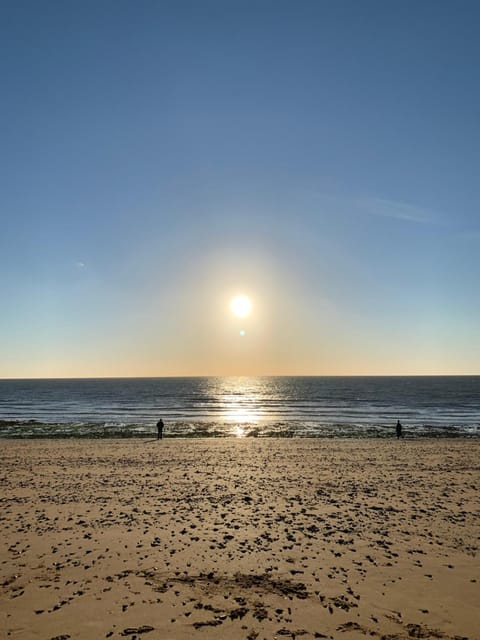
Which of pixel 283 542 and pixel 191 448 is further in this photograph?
pixel 191 448

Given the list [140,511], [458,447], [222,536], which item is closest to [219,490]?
[140,511]

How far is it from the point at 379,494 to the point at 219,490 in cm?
683

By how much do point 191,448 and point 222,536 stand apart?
1867 cm

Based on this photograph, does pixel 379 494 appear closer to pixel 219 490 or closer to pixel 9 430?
pixel 219 490

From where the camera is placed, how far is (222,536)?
12094 millimetres

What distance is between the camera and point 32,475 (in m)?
20.8

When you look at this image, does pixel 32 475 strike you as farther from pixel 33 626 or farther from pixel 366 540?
pixel 366 540

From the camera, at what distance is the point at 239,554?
10.9m

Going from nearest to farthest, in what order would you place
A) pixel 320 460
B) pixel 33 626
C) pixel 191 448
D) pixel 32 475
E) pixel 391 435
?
pixel 33 626, pixel 32 475, pixel 320 460, pixel 191 448, pixel 391 435

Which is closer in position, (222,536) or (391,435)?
(222,536)

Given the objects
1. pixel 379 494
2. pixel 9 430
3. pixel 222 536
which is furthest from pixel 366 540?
pixel 9 430

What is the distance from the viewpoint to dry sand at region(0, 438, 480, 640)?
7930 millimetres

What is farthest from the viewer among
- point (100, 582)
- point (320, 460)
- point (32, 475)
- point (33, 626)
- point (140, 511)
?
point (320, 460)

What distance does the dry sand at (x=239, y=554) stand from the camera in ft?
26.0
